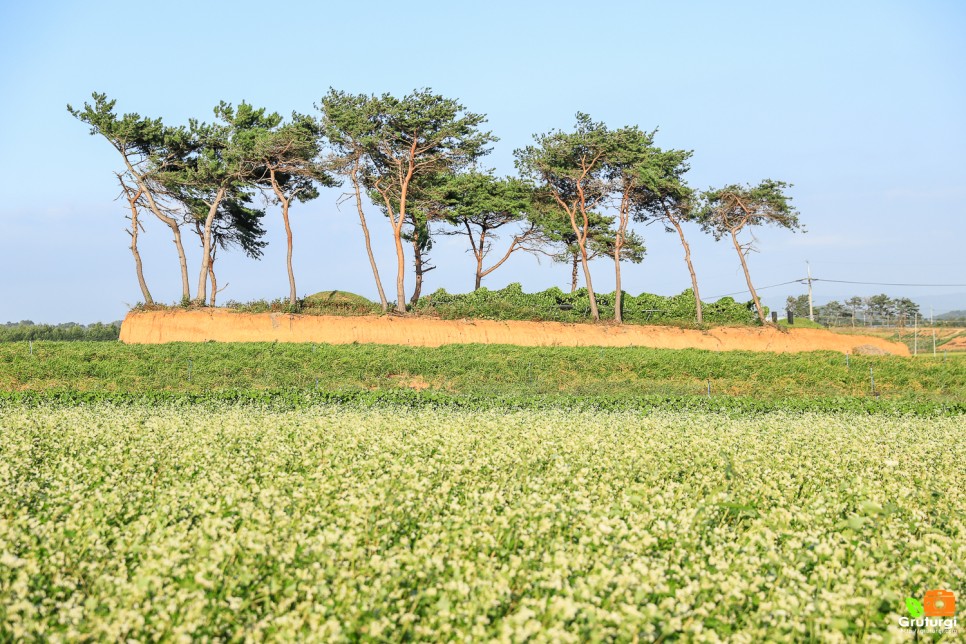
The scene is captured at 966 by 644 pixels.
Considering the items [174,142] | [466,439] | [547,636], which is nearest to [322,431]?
[466,439]

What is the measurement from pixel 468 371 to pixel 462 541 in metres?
25.8

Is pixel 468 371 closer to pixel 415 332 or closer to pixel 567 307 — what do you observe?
pixel 415 332

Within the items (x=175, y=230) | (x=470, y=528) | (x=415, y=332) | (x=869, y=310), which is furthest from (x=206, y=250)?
(x=869, y=310)

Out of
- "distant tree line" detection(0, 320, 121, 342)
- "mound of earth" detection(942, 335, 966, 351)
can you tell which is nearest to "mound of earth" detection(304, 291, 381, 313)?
"distant tree line" detection(0, 320, 121, 342)

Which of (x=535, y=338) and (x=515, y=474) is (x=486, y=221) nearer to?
(x=535, y=338)

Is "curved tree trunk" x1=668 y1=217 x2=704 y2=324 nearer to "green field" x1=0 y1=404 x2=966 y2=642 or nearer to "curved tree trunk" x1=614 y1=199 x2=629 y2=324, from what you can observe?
"curved tree trunk" x1=614 y1=199 x2=629 y2=324

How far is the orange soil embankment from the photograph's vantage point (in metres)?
37.8

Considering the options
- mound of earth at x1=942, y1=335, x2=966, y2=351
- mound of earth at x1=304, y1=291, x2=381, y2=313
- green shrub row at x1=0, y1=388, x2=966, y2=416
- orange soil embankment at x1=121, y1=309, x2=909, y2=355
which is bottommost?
mound of earth at x1=942, y1=335, x2=966, y2=351

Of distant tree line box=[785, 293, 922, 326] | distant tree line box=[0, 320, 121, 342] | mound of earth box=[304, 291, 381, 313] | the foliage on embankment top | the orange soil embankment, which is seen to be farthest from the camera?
distant tree line box=[785, 293, 922, 326]

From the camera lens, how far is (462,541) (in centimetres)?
602

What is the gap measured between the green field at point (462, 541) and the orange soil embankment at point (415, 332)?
26559 millimetres

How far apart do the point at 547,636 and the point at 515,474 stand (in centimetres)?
448

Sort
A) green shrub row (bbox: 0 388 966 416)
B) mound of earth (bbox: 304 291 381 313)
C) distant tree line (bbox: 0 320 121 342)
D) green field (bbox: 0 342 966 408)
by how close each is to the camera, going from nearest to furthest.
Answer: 1. green shrub row (bbox: 0 388 966 416)
2. green field (bbox: 0 342 966 408)
3. mound of earth (bbox: 304 291 381 313)
4. distant tree line (bbox: 0 320 121 342)

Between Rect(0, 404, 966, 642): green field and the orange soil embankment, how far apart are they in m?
26.6
